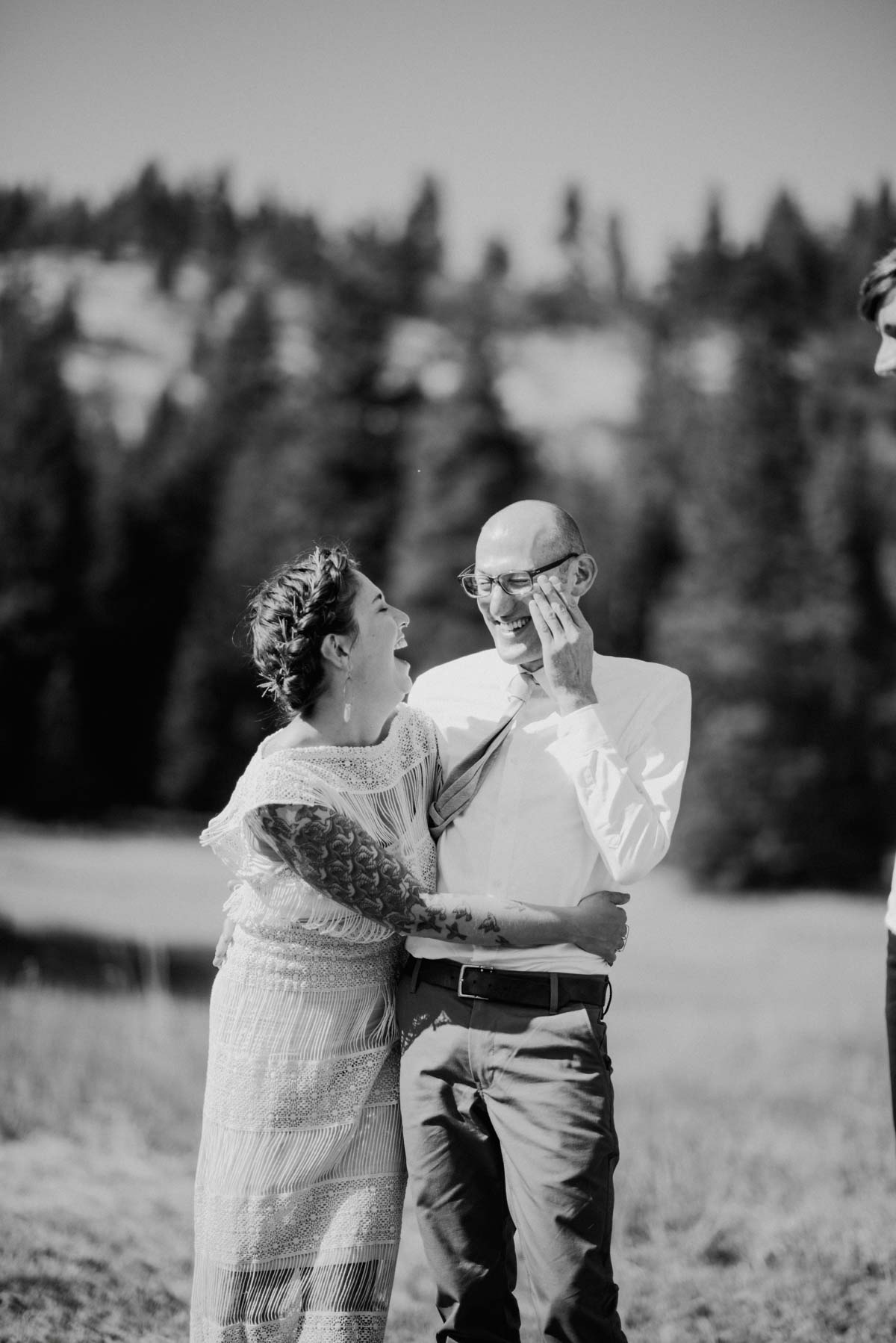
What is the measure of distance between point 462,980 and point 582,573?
0.87 m

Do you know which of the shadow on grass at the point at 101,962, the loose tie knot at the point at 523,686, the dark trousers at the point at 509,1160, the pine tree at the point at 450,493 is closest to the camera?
the dark trousers at the point at 509,1160

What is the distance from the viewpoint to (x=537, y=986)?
237cm

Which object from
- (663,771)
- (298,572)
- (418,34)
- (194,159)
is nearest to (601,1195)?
(663,771)

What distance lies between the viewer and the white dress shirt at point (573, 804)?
2.29 m

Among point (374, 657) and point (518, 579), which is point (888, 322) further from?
point (374, 657)

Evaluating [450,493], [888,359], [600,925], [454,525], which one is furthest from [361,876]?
[450,493]

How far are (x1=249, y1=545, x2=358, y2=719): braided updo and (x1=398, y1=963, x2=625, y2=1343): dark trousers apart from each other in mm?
683

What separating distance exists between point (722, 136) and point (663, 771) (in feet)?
62.1

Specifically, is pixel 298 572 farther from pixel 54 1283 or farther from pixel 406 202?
pixel 406 202

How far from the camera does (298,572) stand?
8.20 ft

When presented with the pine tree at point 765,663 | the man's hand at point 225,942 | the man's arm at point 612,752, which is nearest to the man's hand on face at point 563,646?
the man's arm at point 612,752

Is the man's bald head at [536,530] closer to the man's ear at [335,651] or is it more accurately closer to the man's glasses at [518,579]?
the man's glasses at [518,579]

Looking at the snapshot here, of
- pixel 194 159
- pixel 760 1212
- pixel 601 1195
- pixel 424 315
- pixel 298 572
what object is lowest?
pixel 760 1212

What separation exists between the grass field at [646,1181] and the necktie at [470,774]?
1725mm
